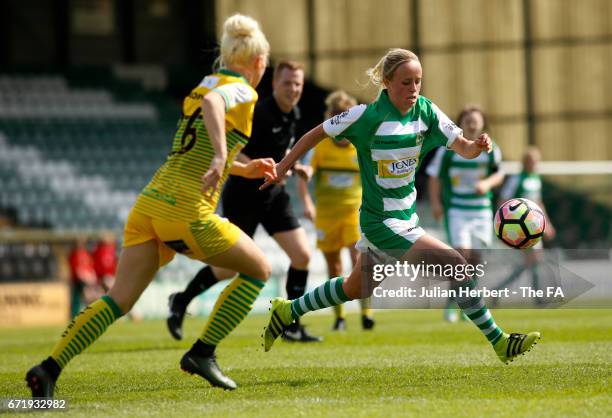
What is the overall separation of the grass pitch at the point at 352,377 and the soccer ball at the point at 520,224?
2.74 feet

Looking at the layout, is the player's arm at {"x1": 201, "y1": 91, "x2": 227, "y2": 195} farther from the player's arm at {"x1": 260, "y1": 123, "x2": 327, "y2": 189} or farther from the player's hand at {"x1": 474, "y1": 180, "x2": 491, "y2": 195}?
the player's hand at {"x1": 474, "y1": 180, "x2": 491, "y2": 195}

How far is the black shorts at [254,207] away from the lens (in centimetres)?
951

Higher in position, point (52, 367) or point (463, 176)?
point (52, 367)

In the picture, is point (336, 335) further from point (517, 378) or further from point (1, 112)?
point (1, 112)

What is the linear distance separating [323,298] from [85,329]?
160 cm

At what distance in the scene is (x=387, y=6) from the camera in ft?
86.6

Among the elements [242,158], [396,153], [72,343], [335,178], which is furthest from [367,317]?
[72,343]

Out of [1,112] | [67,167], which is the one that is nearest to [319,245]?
[67,167]

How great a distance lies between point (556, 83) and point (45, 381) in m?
21.6

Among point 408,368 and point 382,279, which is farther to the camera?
point 408,368

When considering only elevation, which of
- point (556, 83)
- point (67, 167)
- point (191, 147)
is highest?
point (191, 147)

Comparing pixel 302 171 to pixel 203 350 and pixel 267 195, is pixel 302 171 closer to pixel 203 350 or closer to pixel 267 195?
pixel 267 195

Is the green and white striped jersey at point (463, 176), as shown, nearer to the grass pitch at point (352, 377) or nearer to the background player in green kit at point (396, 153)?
the grass pitch at point (352, 377)

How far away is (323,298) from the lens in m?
6.87
